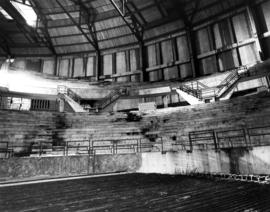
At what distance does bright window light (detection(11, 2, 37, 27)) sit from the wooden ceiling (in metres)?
0.64

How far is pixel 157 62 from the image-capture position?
3259 centimetres

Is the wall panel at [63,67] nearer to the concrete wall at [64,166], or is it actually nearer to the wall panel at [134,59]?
the wall panel at [134,59]

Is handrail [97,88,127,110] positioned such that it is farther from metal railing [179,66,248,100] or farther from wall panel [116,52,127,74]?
wall panel [116,52,127,74]

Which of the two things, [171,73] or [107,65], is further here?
[107,65]

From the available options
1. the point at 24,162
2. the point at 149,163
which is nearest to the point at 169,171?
the point at 149,163

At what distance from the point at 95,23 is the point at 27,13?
1081 cm

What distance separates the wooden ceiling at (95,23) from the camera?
2903cm

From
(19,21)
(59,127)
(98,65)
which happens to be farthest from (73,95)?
(19,21)

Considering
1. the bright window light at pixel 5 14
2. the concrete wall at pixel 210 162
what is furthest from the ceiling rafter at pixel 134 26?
the concrete wall at pixel 210 162

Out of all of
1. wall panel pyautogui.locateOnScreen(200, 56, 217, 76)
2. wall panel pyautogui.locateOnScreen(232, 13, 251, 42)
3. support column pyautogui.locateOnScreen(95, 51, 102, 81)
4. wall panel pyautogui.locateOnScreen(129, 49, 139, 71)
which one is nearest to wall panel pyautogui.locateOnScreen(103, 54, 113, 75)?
support column pyautogui.locateOnScreen(95, 51, 102, 81)

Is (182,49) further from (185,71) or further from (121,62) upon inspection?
(121,62)

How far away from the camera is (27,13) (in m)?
31.8

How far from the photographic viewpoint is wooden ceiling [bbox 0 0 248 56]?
2903 cm

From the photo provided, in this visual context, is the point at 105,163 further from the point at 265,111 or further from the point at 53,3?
the point at 53,3
